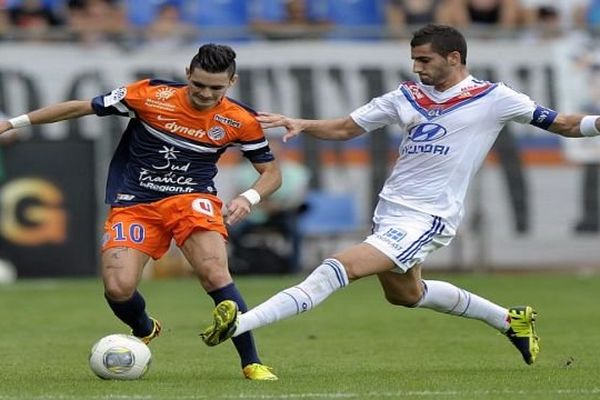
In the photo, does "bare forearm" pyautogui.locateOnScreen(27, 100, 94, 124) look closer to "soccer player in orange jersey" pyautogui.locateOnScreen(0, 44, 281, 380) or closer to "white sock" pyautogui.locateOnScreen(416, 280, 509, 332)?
"soccer player in orange jersey" pyautogui.locateOnScreen(0, 44, 281, 380)

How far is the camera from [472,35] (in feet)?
70.3

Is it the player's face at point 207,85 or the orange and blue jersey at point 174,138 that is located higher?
the player's face at point 207,85

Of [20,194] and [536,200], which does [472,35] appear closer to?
[536,200]

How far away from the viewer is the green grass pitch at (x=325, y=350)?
8.97m

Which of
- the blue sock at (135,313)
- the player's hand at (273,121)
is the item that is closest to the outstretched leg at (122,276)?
the blue sock at (135,313)

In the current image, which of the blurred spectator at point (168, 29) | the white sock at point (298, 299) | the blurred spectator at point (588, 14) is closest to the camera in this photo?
the white sock at point (298, 299)

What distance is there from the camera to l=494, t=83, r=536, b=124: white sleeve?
393 inches

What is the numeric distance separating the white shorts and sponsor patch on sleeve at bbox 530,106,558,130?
3.07 feet

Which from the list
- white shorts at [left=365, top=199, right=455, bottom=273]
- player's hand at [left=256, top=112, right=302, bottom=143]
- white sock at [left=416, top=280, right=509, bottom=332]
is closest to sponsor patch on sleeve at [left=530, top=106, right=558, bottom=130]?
white shorts at [left=365, top=199, right=455, bottom=273]

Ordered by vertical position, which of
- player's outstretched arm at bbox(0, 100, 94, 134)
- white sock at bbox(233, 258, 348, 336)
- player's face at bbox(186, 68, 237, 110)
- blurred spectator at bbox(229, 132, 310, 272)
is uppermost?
player's face at bbox(186, 68, 237, 110)

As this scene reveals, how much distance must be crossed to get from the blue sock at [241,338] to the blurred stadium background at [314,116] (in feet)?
35.3

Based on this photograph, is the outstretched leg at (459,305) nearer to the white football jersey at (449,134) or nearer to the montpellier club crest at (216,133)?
the white football jersey at (449,134)

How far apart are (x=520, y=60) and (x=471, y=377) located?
12.1 metres

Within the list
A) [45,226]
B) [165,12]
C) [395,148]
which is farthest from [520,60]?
[45,226]
